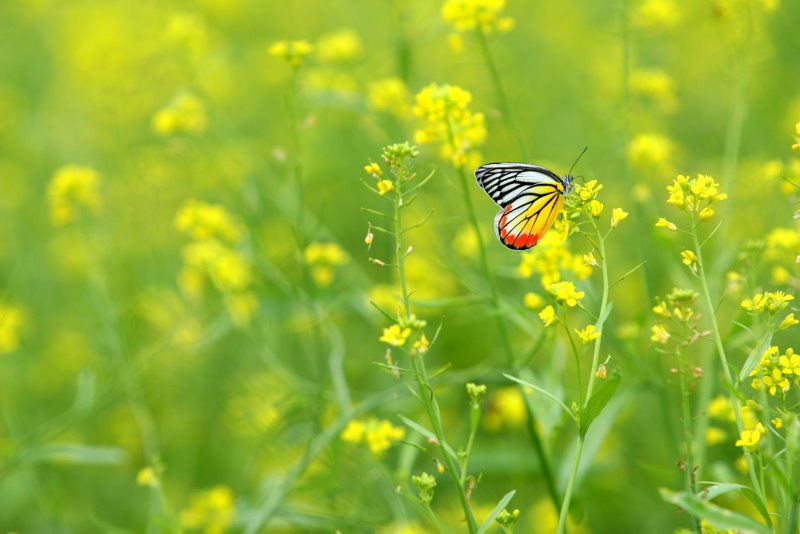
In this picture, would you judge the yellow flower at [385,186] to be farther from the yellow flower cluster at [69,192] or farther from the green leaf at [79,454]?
the yellow flower cluster at [69,192]

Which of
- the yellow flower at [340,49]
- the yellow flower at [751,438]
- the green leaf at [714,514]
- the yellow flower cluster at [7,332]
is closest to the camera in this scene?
the green leaf at [714,514]

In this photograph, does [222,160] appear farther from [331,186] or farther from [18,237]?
[18,237]

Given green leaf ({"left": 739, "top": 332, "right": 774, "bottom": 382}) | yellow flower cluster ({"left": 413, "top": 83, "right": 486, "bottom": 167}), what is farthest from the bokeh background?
green leaf ({"left": 739, "top": 332, "right": 774, "bottom": 382})

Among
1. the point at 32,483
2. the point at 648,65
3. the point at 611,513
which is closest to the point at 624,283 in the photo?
the point at 611,513

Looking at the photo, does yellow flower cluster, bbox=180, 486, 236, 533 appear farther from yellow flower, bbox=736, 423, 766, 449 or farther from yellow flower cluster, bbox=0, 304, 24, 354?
yellow flower, bbox=736, 423, 766, 449

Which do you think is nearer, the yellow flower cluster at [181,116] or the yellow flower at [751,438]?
the yellow flower at [751,438]

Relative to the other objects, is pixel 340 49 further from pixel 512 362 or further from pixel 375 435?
pixel 375 435

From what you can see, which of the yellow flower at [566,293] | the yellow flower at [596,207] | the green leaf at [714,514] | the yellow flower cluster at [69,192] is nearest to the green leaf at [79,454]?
the yellow flower cluster at [69,192]
